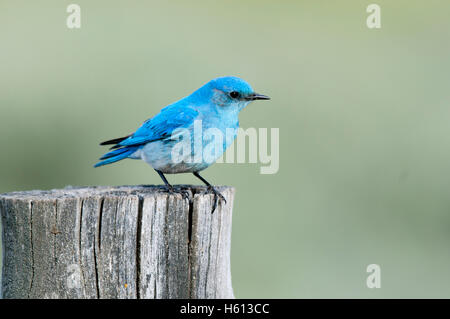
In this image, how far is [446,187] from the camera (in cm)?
1134

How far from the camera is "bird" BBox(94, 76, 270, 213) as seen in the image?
6352 millimetres

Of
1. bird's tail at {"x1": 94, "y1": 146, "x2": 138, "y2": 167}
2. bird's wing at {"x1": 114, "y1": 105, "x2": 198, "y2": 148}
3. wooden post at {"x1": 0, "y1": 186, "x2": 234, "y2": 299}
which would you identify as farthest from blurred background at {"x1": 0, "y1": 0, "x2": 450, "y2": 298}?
wooden post at {"x1": 0, "y1": 186, "x2": 234, "y2": 299}

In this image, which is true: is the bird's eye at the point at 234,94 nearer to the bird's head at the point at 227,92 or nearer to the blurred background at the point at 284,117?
the bird's head at the point at 227,92

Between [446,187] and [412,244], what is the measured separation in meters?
1.39

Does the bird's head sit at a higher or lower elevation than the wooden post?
higher

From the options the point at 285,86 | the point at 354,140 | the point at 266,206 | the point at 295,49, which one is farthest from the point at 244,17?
the point at 266,206

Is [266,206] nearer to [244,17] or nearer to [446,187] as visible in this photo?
[446,187]

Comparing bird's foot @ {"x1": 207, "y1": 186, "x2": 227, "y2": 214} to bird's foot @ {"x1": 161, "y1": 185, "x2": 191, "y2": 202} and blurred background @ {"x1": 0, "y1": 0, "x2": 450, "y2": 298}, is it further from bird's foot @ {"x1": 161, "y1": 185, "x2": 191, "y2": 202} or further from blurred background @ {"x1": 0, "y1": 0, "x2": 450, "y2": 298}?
blurred background @ {"x1": 0, "y1": 0, "x2": 450, "y2": 298}

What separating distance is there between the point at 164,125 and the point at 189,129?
270 mm

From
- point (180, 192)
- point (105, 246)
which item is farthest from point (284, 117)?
point (105, 246)

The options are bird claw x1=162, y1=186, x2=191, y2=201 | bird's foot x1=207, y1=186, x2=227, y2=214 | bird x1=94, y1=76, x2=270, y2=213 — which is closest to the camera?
bird claw x1=162, y1=186, x2=191, y2=201

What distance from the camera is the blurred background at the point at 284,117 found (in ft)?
33.3

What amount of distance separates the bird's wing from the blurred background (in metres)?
3.46
